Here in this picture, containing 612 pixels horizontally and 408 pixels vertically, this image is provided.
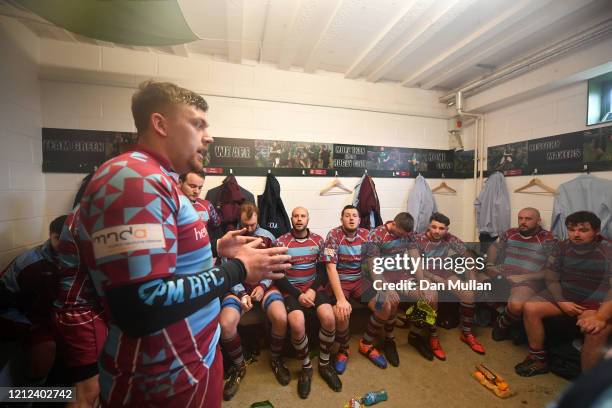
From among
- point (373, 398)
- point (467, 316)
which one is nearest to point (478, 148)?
point (467, 316)

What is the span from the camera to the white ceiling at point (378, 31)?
1.87 m

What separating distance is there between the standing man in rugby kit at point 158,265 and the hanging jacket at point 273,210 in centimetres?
185

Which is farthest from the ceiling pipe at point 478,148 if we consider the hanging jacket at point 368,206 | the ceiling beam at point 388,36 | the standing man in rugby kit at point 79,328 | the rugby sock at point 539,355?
the standing man in rugby kit at point 79,328

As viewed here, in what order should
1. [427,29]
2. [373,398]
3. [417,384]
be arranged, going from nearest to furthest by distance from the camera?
1. [373,398]
2. [417,384]
3. [427,29]

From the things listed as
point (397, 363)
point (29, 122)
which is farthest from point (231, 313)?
point (29, 122)

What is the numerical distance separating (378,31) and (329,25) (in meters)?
0.46

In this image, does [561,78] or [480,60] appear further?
[480,60]

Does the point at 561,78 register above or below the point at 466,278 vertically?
above

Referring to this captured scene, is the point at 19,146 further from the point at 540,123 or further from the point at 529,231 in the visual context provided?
the point at 540,123

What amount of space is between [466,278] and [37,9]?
12.5 feet

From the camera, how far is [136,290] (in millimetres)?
533

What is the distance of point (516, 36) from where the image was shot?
84.0 inches

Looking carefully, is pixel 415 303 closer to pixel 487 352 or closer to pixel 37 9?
pixel 487 352

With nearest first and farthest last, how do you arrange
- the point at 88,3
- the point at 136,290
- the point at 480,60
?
the point at 136,290, the point at 88,3, the point at 480,60
